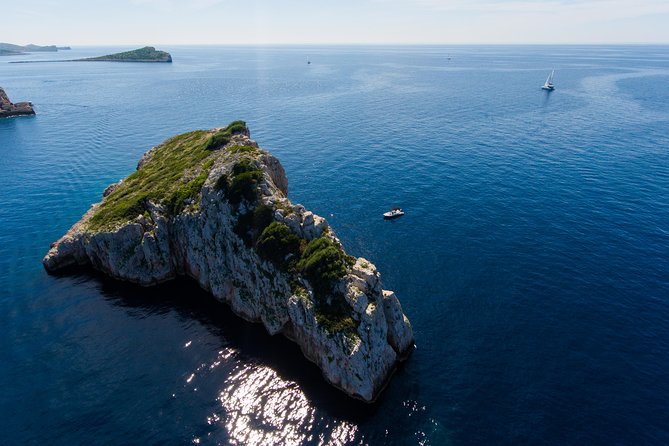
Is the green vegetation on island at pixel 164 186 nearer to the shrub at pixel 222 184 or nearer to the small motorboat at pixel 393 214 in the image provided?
the shrub at pixel 222 184

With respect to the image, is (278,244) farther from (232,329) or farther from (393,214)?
(393,214)

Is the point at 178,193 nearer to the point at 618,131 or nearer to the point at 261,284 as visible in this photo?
the point at 261,284

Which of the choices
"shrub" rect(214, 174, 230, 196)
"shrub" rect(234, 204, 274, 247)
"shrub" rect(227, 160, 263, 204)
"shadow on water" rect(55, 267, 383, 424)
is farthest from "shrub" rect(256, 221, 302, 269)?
"shrub" rect(214, 174, 230, 196)

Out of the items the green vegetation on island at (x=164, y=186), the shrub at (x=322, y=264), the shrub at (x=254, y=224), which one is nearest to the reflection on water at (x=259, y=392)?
the shrub at (x=322, y=264)

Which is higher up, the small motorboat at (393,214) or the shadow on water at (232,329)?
the small motorboat at (393,214)

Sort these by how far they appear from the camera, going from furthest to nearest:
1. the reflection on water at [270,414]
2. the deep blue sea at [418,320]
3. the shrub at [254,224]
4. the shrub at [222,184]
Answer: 1. the shrub at [222,184]
2. the shrub at [254,224]
3. the deep blue sea at [418,320]
4. the reflection on water at [270,414]

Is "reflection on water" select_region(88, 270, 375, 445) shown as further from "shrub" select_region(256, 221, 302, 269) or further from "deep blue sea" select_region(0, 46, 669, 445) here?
"shrub" select_region(256, 221, 302, 269)
